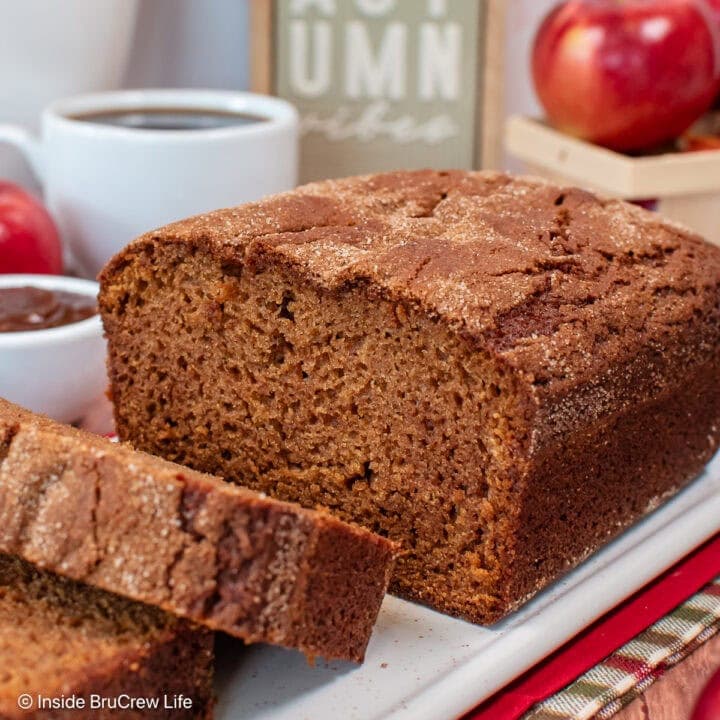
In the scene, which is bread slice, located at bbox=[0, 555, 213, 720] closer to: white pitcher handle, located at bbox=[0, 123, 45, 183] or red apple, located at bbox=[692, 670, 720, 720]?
red apple, located at bbox=[692, 670, 720, 720]

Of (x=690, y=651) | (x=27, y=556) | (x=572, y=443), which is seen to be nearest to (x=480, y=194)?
(x=572, y=443)

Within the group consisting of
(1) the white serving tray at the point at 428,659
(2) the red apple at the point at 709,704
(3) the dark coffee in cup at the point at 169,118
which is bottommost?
(1) the white serving tray at the point at 428,659

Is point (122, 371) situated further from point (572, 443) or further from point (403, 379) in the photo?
point (572, 443)

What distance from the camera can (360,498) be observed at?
6.98ft

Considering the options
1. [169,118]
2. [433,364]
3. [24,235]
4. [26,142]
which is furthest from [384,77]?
[433,364]

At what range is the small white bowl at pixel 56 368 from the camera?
8.32 ft

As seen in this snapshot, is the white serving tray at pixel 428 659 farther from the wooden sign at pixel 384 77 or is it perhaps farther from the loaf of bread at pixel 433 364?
the wooden sign at pixel 384 77

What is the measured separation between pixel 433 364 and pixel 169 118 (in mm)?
1836

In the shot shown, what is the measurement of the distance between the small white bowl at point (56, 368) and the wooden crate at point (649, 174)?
1.43 meters

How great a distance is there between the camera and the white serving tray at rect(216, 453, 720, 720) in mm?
1769

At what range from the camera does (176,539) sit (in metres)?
1.65

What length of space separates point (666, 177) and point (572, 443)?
1.60m

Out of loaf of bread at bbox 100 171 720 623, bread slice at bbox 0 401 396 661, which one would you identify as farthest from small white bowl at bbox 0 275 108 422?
bread slice at bbox 0 401 396 661

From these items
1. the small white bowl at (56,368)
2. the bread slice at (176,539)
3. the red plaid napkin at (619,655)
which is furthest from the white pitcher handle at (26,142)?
the red plaid napkin at (619,655)
